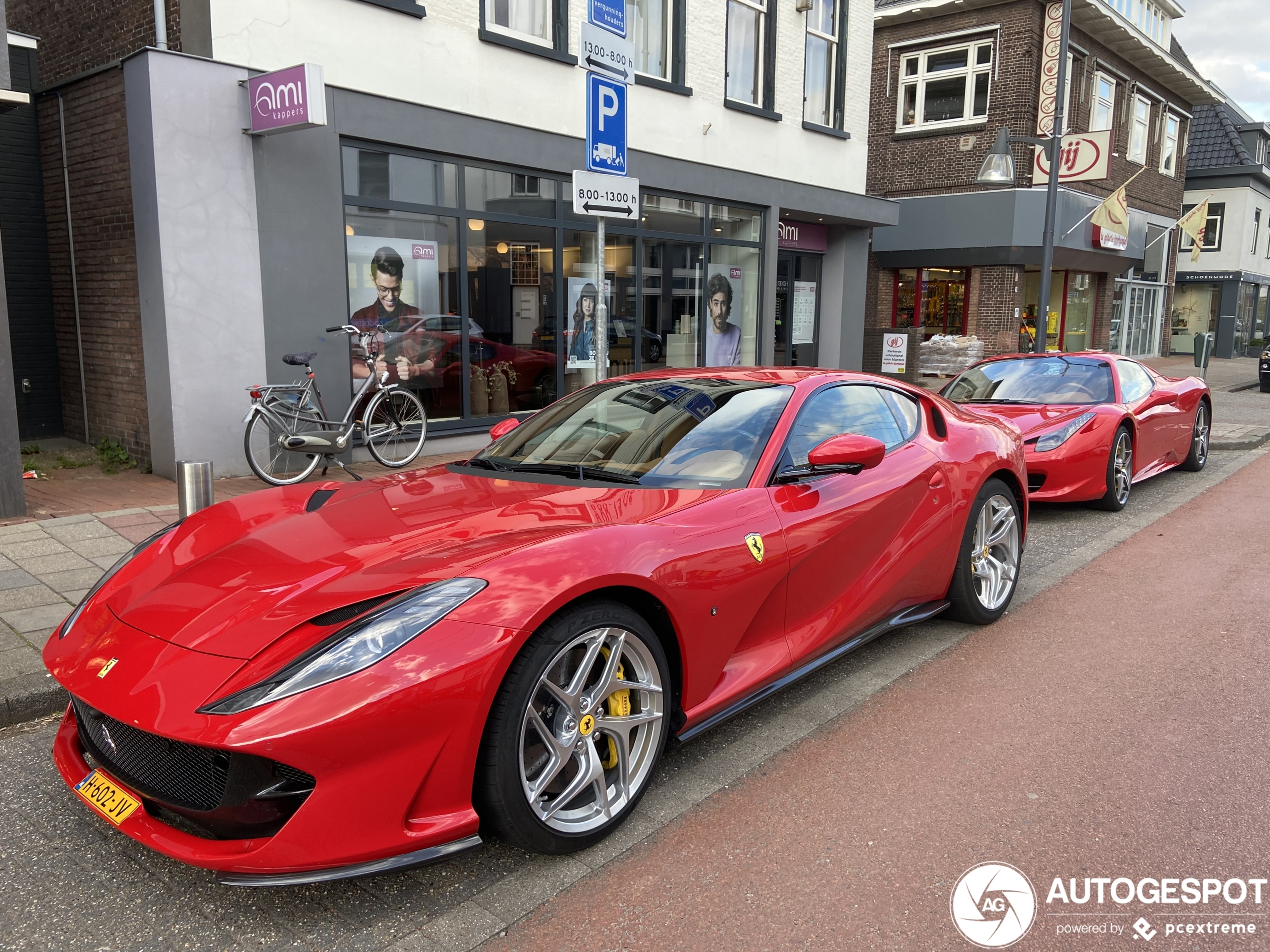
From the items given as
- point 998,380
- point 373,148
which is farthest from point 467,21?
point 998,380

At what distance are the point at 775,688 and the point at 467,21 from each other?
850 centimetres

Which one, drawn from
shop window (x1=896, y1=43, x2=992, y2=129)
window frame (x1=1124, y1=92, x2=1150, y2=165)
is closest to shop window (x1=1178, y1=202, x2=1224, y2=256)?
window frame (x1=1124, y1=92, x2=1150, y2=165)

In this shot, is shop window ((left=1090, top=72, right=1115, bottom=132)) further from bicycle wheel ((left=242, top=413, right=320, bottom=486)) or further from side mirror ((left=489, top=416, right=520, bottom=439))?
side mirror ((left=489, top=416, right=520, bottom=439))

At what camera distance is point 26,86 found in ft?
30.4

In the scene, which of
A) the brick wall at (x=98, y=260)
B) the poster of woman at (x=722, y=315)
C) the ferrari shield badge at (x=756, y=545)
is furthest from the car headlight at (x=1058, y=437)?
the brick wall at (x=98, y=260)

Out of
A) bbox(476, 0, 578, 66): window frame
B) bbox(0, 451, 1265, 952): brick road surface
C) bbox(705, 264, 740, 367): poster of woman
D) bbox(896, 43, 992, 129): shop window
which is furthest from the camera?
bbox(896, 43, 992, 129): shop window

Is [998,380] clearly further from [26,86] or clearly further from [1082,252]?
[1082,252]

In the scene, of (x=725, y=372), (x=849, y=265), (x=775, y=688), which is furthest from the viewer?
(x=849, y=265)

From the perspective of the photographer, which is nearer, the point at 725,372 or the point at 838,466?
the point at 838,466

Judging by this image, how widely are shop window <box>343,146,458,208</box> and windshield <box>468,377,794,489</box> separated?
18.4 ft

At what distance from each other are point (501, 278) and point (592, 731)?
8295mm

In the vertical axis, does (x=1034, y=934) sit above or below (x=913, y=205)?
below

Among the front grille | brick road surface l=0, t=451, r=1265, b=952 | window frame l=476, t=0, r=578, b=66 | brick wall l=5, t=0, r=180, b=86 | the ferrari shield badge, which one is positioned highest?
window frame l=476, t=0, r=578, b=66

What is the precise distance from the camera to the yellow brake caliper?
293 cm
